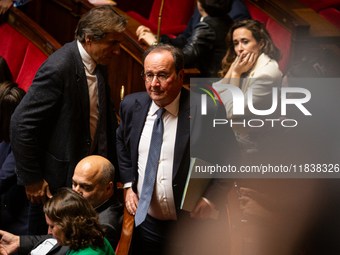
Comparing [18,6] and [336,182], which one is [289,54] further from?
[18,6]

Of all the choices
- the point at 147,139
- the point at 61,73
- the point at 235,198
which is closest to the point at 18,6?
the point at 61,73

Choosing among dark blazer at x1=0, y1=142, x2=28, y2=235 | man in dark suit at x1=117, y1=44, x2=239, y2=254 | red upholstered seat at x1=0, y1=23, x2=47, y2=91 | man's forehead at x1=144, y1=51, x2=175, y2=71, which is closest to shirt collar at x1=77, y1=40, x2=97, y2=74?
man in dark suit at x1=117, y1=44, x2=239, y2=254

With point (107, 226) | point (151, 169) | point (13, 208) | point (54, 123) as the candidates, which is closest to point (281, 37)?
point (151, 169)

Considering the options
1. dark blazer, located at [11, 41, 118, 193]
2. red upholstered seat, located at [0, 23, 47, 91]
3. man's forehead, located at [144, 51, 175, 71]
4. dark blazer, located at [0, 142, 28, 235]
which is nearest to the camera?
man's forehead, located at [144, 51, 175, 71]

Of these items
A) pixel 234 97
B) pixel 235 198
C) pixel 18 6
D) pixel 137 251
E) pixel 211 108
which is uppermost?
pixel 18 6

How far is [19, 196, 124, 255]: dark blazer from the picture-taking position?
6.22ft

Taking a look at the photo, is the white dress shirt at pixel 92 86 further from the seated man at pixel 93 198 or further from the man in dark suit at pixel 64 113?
the seated man at pixel 93 198

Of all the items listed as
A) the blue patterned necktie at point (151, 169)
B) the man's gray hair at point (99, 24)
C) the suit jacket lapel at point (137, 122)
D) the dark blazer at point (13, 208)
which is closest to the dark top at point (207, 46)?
the man's gray hair at point (99, 24)

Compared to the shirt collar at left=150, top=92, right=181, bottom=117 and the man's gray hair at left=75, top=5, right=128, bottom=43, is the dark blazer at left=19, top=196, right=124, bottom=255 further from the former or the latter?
the man's gray hair at left=75, top=5, right=128, bottom=43

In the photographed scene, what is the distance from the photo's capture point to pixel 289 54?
3.35m

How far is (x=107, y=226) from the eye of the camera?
1927mm

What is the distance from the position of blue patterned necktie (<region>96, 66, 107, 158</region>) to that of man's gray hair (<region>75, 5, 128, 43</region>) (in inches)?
8.1

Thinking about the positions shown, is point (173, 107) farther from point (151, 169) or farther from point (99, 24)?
point (99, 24)

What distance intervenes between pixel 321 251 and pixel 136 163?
Answer: 1.09m
